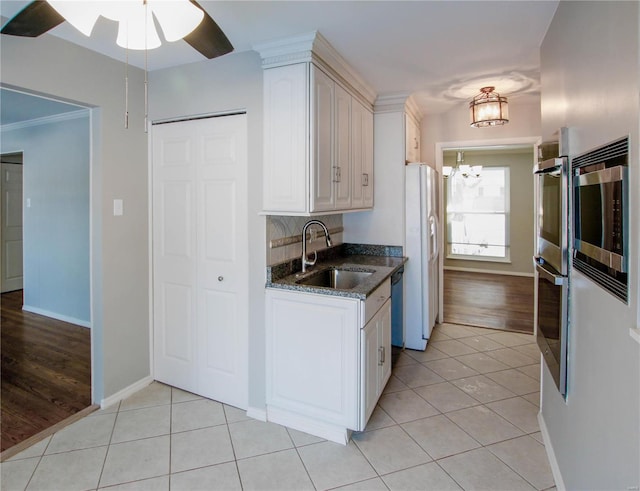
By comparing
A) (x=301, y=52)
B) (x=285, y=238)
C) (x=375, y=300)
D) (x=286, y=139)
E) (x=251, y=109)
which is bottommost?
(x=375, y=300)

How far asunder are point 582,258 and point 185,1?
172 centimetres

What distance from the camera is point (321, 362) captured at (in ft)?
7.45

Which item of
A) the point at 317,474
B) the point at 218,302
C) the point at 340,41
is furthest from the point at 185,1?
the point at 317,474

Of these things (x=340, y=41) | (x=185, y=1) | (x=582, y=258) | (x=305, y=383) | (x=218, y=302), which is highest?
(x=340, y=41)

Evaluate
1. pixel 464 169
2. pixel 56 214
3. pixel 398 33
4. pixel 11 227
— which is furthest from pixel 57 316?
pixel 464 169

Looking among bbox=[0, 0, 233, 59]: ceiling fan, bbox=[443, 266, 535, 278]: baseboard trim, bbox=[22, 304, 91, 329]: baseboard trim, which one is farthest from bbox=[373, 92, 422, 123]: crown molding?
bbox=[443, 266, 535, 278]: baseboard trim

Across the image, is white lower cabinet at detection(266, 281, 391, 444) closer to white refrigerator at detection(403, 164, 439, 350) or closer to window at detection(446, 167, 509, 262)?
white refrigerator at detection(403, 164, 439, 350)

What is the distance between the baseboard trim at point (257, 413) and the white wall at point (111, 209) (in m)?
0.94

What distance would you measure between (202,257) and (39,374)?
1.76 m

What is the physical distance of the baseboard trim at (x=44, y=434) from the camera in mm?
2094

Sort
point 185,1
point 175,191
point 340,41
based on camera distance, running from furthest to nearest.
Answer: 1. point 175,191
2. point 340,41
3. point 185,1

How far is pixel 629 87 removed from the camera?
1.10 m

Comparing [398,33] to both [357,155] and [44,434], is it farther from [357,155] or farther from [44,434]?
[44,434]

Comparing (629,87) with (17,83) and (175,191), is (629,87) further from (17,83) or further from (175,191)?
(17,83)
